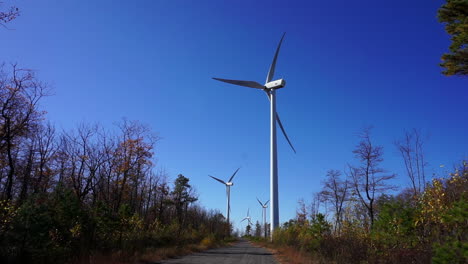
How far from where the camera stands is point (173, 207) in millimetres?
52656

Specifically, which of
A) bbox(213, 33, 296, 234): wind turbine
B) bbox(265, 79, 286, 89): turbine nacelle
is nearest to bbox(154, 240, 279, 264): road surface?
bbox(213, 33, 296, 234): wind turbine

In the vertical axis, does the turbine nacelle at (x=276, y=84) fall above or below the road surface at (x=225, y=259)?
above

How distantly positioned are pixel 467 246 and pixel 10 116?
25.9m

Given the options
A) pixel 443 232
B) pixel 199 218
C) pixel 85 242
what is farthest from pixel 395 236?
pixel 199 218

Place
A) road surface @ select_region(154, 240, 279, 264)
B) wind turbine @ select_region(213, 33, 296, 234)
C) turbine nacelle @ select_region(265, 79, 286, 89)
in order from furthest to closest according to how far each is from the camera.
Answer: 1. turbine nacelle @ select_region(265, 79, 286, 89)
2. wind turbine @ select_region(213, 33, 296, 234)
3. road surface @ select_region(154, 240, 279, 264)

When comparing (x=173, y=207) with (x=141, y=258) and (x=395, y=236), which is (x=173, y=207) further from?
(x=395, y=236)

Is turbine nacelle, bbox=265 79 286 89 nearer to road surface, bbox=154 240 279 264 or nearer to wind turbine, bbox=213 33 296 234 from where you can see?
wind turbine, bbox=213 33 296 234

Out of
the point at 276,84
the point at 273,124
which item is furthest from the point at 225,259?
the point at 276,84

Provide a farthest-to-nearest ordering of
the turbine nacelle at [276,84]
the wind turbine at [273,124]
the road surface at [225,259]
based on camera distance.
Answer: the turbine nacelle at [276,84]
the wind turbine at [273,124]
the road surface at [225,259]

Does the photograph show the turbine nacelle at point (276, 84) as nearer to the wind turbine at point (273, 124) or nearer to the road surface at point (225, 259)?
the wind turbine at point (273, 124)

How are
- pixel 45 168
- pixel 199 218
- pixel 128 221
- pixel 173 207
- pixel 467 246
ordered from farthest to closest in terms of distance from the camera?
pixel 199 218 → pixel 173 207 → pixel 45 168 → pixel 128 221 → pixel 467 246

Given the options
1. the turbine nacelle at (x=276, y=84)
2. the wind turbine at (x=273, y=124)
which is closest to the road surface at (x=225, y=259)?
the wind turbine at (x=273, y=124)

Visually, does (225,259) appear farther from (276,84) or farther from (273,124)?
(276,84)

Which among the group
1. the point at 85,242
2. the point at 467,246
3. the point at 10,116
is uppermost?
the point at 10,116
